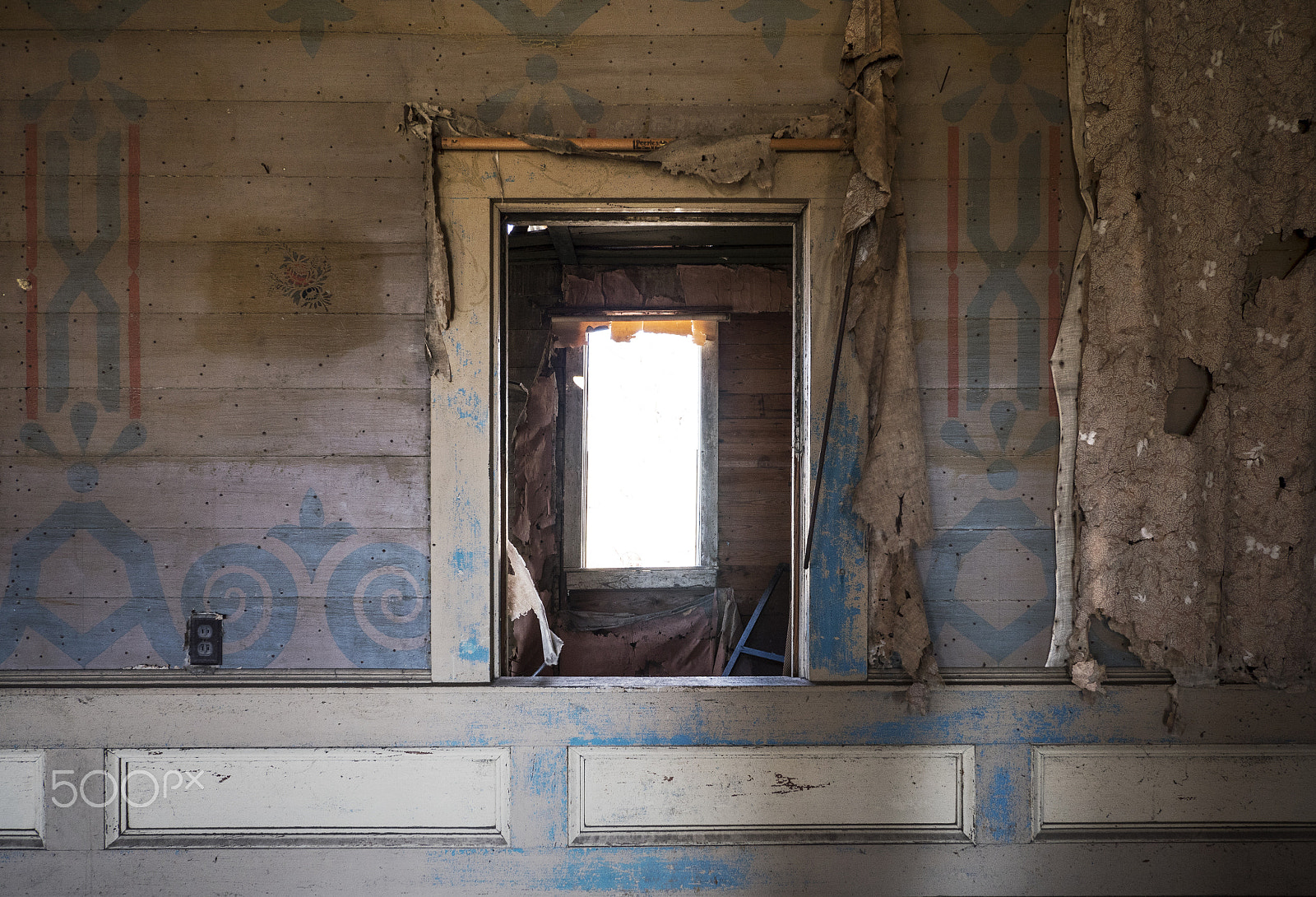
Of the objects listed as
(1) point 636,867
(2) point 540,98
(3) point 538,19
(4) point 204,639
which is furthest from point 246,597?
(3) point 538,19

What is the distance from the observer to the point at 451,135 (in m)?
1.75

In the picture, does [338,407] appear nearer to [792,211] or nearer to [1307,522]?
[792,211]

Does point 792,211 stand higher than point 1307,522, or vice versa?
point 792,211

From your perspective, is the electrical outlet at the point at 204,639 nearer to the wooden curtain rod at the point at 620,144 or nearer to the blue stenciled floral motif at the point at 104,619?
the blue stenciled floral motif at the point at 104,619

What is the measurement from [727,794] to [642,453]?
2509 millimetres

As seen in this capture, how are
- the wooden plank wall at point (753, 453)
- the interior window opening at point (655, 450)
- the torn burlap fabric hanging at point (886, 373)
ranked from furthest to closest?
the wooden plank wall at point (753, 453), the interior window opening at point (655, 450), the torn burlap fabric hanging at point (886, 373)

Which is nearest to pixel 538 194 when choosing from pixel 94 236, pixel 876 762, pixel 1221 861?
pixel 94 236

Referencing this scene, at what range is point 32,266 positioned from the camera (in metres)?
1.76

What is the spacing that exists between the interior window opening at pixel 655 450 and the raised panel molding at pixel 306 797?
1.93 meters

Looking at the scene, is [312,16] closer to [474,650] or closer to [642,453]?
[474,650]

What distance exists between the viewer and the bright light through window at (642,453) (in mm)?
4062

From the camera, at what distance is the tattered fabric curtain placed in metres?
1.74

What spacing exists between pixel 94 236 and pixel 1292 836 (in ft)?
11.9

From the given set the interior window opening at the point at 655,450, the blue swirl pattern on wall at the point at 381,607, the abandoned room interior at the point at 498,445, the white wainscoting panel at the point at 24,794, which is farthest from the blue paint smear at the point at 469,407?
the interior window opening at the point at 655,450
